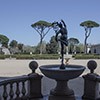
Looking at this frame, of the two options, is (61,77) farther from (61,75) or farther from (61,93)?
(61,93)

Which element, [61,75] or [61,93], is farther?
[61,93]

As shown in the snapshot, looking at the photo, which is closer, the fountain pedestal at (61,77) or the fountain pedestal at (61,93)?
the fountain pedestal at (61,77)

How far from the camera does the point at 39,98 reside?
20.6 ft

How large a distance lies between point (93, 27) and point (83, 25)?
8.50 ft

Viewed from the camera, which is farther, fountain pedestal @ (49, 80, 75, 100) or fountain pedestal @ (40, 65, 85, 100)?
fountain pedestal @ (49, 80, 75, 100)

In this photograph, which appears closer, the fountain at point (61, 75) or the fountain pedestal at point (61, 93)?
the fountain at point (61, 75)

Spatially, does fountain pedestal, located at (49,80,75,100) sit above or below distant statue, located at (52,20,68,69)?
below

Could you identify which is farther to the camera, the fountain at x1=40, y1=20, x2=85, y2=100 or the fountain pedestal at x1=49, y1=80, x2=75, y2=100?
the fountain pedestal at x1=49, y1=80, x2=75, y2=100

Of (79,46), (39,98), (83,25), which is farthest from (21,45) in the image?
(39,98)

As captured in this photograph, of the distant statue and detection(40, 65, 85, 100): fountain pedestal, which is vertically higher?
the distant statue

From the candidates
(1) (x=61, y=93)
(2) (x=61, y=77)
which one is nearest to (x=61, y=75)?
(2) (x=61, y=77)

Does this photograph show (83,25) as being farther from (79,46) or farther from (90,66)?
(90,66)

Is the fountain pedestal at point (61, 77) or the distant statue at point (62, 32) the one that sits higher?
the distant statue at point (62, 32)

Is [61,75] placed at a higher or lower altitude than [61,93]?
higher
